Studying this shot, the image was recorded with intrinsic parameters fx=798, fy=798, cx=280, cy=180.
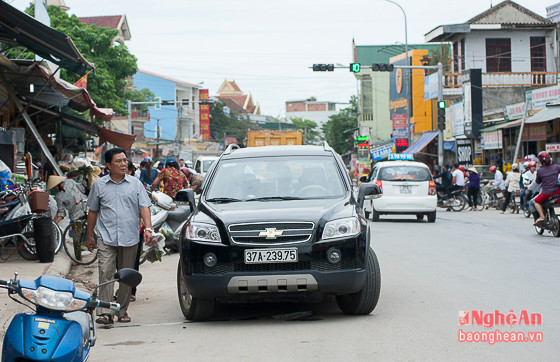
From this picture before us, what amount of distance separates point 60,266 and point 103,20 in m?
65.2

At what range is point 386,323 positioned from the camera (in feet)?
24.7

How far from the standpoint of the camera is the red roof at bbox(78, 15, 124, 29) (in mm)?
73100

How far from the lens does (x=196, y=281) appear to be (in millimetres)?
7566

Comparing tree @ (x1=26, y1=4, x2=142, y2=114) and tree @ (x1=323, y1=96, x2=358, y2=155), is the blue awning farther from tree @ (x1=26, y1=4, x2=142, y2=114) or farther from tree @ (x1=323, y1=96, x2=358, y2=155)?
tree @ (x1=323, y1=96, x2=358, y2=155)

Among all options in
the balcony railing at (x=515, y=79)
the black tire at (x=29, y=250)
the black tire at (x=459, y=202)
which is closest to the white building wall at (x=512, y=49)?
the balcony railing at (x=515, y=79)

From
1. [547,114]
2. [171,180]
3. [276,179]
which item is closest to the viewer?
[276,179]

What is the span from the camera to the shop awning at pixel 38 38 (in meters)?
11.9

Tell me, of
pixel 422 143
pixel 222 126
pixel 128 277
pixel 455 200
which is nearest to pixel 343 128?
pixel 222 126

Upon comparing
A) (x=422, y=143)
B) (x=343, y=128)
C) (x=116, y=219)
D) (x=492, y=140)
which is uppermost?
(x=343, y=128)

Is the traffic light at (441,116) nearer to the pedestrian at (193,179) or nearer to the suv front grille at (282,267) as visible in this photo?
the pedestrian at (193,179)

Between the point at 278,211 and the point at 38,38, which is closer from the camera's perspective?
the point at 278,211

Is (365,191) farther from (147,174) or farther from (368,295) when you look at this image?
(147,174)

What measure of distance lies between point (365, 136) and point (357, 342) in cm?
6457

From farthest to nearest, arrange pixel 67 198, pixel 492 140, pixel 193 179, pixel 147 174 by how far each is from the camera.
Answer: pixel 492 140
pixel 147 174
pixel 193 179
pixel 67 198
